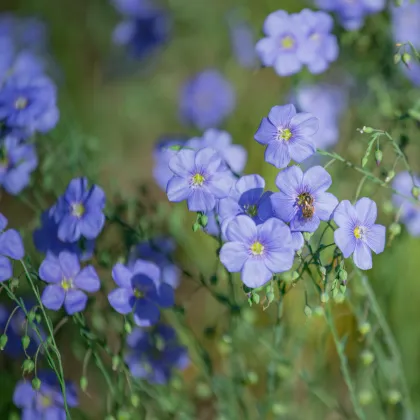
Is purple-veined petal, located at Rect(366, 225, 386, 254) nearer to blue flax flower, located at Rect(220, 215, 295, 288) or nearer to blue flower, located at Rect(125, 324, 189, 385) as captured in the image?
blue flax flower, located at Rect(220, 215, 295, 288)

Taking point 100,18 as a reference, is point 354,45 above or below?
above

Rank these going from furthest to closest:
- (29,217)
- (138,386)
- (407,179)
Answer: (29,217) → (407,179) → (138,386)

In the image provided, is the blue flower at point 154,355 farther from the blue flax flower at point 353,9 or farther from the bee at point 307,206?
the blue flax flower at point 353,9

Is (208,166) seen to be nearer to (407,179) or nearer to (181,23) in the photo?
(407,179)

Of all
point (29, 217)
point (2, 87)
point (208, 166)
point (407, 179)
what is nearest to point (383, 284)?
point (407, 179)

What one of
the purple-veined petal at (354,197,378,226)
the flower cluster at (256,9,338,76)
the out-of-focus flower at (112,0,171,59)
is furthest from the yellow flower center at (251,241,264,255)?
the out-of-focus flower at (112,0,171,59)
